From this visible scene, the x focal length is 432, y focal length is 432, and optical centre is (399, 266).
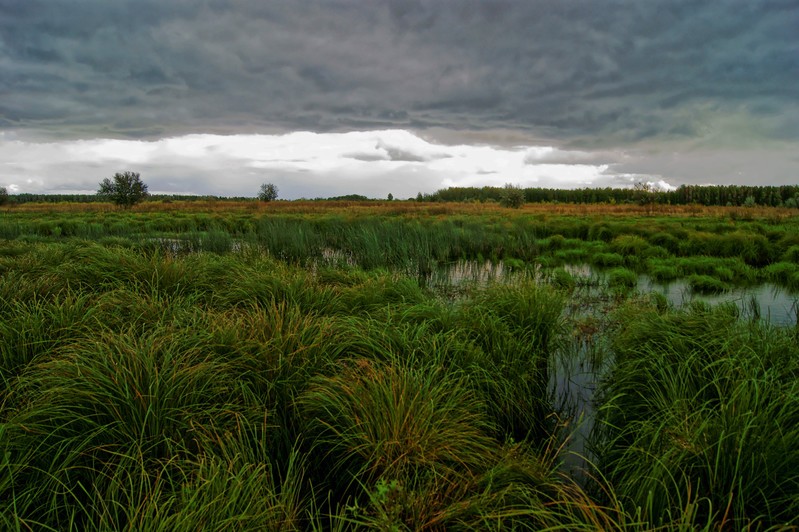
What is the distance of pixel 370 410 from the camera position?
3.04m

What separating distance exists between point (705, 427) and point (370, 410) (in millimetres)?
2123

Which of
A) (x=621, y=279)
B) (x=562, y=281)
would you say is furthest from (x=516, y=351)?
(x=621, y=279)

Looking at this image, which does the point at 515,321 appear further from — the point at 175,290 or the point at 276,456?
the point at 175,290

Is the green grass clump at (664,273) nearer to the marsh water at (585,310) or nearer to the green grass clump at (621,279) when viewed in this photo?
the marsh water at (585,310)

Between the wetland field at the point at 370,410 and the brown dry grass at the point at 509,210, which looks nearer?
the wetland field at the point at 370,410

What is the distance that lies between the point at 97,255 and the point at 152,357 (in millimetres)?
5131

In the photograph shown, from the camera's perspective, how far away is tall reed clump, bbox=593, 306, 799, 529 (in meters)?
2.43

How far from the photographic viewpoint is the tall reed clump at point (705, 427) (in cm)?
243

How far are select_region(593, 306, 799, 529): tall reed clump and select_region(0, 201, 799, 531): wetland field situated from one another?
2 cm

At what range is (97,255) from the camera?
23.9 ft

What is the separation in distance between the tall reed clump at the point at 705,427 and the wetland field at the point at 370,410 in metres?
0.02

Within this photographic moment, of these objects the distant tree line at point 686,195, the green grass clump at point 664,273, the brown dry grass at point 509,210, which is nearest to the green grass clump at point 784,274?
the green grass clump at point 664,273

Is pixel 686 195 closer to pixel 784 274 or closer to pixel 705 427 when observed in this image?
pixel 784 274

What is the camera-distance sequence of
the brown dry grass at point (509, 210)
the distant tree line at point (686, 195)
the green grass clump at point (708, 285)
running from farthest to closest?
1. the distant tree line at point (686, 195)
2. the brown dry grass at point (509, 210)
3. the green grass clump at point (708, 285)
